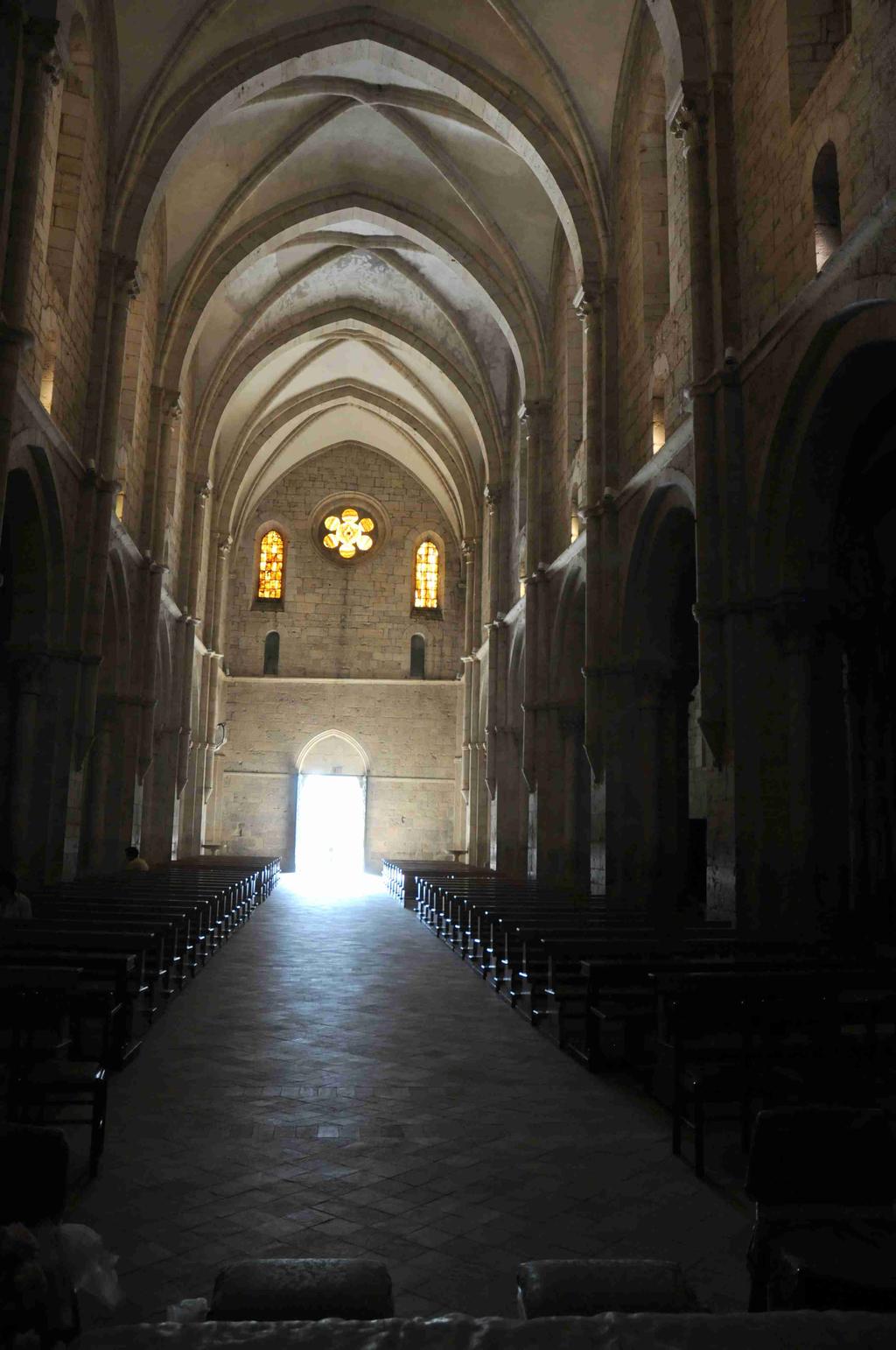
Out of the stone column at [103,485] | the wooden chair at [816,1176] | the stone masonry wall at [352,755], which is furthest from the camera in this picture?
the stone masonry wall at [352,755]

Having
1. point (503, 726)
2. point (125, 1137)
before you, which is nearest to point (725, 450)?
point (125, 1137)

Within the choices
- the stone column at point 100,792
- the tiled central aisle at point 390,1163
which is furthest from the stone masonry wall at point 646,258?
the stone column at point 100,792

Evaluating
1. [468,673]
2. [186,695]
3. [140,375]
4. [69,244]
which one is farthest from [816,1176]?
[468,673]

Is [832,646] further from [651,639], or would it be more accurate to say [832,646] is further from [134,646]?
[134,646]

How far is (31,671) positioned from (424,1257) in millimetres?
11961

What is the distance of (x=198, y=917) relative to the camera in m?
12.0

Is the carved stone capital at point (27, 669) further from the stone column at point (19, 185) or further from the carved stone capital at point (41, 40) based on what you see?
the carved stone capital at point (41, 40)

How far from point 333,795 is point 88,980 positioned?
28.5m

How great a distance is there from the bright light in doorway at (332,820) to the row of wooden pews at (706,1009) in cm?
2502

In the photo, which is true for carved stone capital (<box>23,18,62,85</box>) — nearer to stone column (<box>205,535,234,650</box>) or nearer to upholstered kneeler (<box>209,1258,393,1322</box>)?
upholstered kneeler (<box>209,1258,393,1322</box>)

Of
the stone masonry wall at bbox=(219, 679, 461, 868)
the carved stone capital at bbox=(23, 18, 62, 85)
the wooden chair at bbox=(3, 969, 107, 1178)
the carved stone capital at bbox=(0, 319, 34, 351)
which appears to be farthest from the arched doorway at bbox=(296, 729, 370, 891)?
the wooden chair at bbox=(3, 969, 107, 1178)

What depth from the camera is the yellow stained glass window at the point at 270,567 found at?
36531mm

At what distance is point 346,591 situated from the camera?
120 feet

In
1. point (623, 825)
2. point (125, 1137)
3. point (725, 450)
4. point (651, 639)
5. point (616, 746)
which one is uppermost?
point (725, 450)
